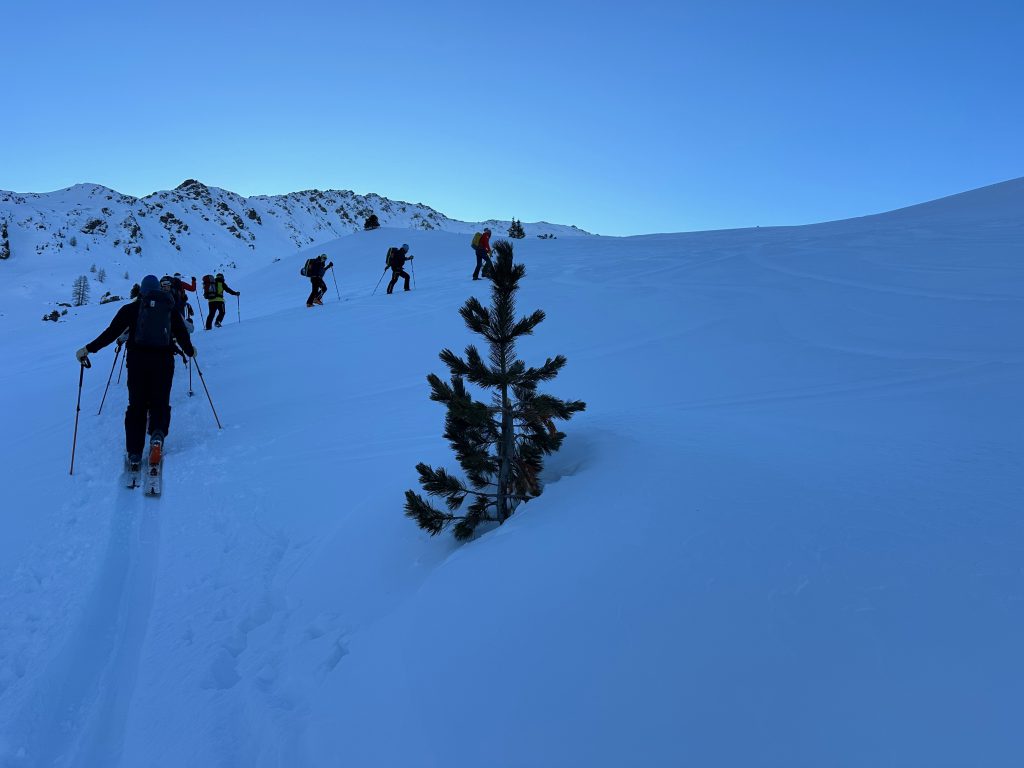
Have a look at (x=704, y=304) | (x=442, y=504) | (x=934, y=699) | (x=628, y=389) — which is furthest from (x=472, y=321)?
(x=704, y=304)

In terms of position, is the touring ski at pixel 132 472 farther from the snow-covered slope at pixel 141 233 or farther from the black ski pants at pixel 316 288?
the snow-covered slope at pixel 141 233

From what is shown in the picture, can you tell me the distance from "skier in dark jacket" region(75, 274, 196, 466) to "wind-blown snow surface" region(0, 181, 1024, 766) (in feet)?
1.71

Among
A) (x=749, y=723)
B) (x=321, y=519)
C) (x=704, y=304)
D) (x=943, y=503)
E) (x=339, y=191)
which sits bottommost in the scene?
(x=321, y=519)

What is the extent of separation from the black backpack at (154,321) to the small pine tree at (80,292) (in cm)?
2446

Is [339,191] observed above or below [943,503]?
above

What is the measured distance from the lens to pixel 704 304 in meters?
10.3

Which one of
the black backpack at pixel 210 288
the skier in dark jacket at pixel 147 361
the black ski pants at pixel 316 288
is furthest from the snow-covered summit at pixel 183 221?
the skier in dark jacket at pixel 147 361

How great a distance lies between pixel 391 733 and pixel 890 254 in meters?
13.6

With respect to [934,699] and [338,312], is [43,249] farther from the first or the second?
[934,699]

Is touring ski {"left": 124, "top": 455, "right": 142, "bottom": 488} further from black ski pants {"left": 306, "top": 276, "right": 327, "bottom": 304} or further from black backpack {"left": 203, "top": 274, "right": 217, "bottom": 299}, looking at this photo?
black ski pants {"left": 306, "top": 276, "right": 327, "bottom": 304}

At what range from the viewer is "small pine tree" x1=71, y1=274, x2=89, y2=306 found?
2547 centimetres

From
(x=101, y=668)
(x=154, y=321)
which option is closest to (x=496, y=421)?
(x=101, y=668)

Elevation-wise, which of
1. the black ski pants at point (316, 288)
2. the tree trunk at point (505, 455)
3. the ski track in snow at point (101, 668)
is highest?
the black ski pants at point (316, 288)

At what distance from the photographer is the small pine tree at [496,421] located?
369 centimetres
